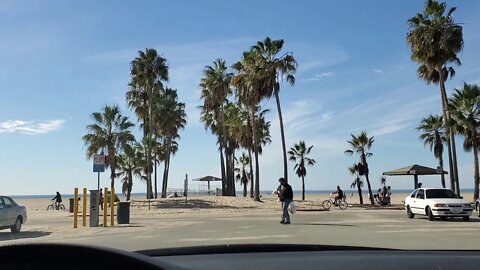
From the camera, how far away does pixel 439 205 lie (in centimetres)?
2316

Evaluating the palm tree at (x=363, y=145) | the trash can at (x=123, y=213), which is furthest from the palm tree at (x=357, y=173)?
the trash can at (x=123, y=213)

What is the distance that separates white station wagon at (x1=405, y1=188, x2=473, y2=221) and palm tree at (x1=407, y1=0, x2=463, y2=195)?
1314 cm

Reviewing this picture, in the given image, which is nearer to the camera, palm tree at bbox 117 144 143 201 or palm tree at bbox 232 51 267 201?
palm tree at bbox 232 51 267 201

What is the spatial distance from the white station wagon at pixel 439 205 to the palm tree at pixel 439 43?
13143mm

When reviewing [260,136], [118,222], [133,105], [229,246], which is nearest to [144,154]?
[133,105]

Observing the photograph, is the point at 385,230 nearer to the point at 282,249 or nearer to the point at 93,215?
the point at 93,215

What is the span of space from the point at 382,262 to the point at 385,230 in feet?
53.5

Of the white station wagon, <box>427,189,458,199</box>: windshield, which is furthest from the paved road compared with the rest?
<box>427,189,458,199</box>: windshield

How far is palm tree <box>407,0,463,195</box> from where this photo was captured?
1414 inches

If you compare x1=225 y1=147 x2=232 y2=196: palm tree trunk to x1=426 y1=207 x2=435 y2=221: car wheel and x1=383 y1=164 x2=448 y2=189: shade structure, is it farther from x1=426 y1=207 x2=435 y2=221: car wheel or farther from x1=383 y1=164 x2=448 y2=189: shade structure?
x1=426 y1=207 x2=435 y2=221: car wheel

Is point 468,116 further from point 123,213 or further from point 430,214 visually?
point 123,213

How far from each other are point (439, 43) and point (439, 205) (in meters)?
16.4

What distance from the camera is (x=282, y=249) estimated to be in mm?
3717

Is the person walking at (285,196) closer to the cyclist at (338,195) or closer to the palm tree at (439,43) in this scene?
the cyclist at (338,195)
